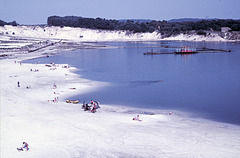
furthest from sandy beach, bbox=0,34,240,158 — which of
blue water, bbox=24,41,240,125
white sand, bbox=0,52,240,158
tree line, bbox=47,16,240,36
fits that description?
tree line, bbox=47,16,240,36

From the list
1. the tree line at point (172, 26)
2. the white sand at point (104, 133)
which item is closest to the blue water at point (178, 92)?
the white sand at point (104, 133)

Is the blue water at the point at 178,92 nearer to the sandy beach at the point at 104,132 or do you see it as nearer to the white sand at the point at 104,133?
the sandy beach at the point at 104,132

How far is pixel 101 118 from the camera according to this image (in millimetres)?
20141

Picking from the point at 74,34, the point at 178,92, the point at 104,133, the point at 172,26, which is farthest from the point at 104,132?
the point at 172,26

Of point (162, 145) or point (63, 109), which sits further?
point (63, 109)

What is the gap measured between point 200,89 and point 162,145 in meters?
18.1

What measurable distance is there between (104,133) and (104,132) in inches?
6.9

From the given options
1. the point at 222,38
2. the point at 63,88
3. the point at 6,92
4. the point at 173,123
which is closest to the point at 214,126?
the point at 173,123

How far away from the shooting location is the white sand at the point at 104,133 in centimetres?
1459

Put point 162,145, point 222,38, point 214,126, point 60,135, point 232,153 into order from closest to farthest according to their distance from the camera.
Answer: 1. point 232,153
2. point 162,145
3. point 60,135
4. point 214,126
5. point 222,38

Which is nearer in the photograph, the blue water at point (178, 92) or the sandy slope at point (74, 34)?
the blue water at point (178, 92)

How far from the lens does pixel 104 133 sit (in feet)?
56.0

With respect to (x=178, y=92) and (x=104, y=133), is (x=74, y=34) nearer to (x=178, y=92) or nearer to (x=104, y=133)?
(x=178, y=92)

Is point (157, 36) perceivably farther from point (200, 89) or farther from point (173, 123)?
point (173, 123)
